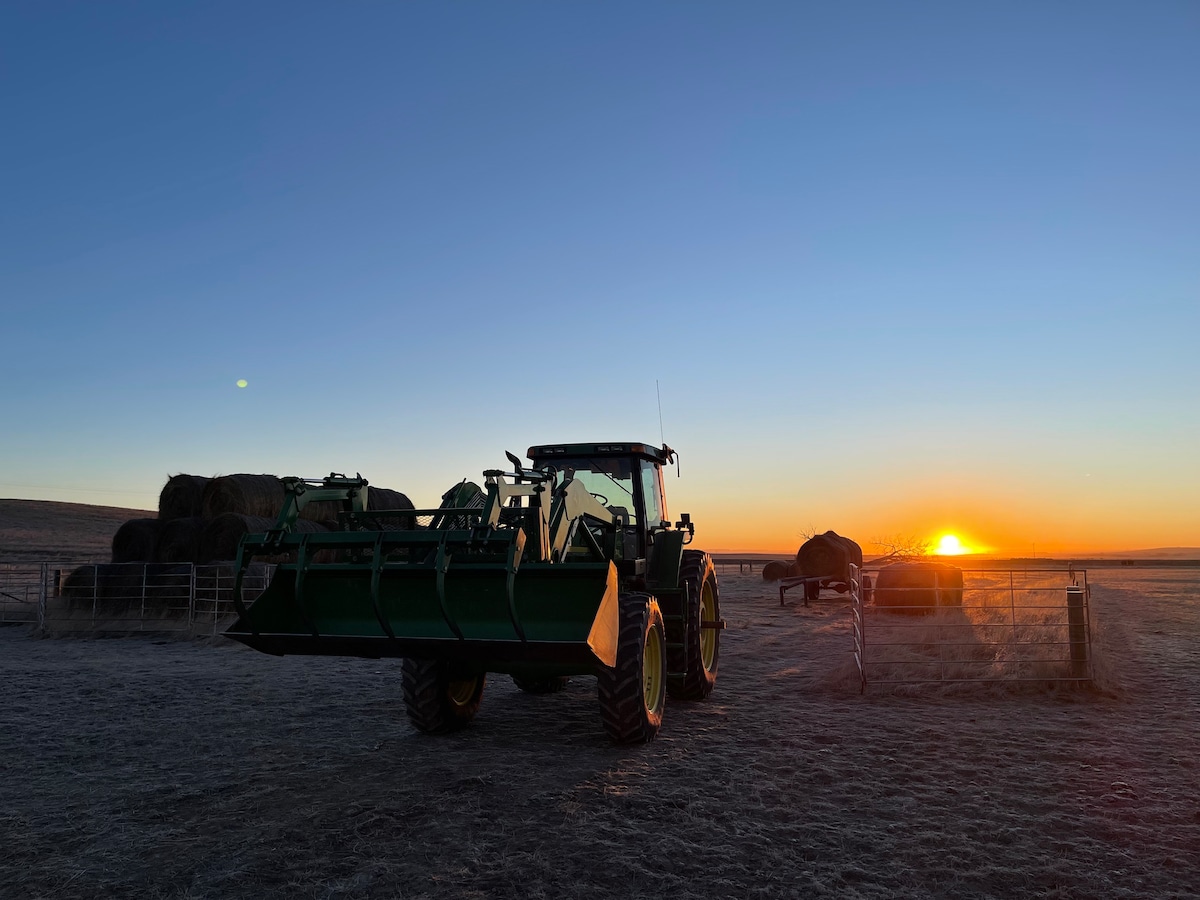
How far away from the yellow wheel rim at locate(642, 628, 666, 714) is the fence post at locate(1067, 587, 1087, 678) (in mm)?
5653

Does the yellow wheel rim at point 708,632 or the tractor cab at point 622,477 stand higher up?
the tractor cab at point 622,477

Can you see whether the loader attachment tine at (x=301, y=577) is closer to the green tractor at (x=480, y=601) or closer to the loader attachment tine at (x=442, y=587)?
the green tractor at (x=480, y=601)

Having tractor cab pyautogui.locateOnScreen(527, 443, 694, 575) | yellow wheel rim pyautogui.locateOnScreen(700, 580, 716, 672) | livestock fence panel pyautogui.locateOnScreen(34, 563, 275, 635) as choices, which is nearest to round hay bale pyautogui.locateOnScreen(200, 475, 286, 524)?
livestock fence panel pyautogui.locateOnScreen(34, 563, 275, 635)

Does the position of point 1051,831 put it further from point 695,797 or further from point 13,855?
point 13,855

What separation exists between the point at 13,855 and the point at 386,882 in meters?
2.33

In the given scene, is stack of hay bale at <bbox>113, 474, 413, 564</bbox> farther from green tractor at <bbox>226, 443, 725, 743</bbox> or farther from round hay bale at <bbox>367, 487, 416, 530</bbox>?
green tractor at <bbox>226, 443, 725, 743</bbox>

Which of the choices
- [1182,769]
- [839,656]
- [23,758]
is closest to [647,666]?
[1182,769]

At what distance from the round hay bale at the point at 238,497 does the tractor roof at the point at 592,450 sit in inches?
543

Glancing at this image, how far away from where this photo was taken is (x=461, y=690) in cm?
838

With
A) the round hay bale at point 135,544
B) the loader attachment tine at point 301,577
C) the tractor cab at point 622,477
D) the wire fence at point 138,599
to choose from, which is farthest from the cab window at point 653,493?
the round hay bale at point 135,544

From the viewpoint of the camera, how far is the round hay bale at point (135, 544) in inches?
806

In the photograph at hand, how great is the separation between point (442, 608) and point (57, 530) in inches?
2439

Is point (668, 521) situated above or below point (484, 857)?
above

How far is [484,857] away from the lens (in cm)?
475
